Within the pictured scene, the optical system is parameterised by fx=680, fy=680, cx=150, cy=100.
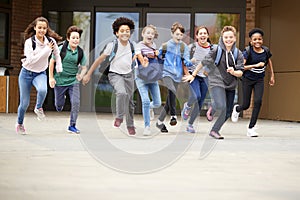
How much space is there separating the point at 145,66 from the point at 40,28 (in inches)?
56.1

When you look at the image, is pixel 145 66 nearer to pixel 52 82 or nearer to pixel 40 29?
pixel 52 82

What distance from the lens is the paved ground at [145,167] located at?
4.25 meters

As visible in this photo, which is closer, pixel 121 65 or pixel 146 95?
pixel 121 65

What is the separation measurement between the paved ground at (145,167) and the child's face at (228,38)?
123 cm

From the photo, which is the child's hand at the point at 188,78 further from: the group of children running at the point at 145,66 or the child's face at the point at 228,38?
the child's face at the point at 228,38

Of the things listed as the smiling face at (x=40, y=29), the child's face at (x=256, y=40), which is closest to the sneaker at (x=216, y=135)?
the child's face at (x=256, y=40)

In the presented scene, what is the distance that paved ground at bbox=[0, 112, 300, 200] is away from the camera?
13.9ft

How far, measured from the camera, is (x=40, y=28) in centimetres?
847

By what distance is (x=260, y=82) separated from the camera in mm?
9352

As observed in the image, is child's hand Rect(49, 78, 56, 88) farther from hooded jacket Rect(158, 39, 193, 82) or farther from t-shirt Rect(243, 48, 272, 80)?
t-shirt Rect(243, 48, 272, 80)

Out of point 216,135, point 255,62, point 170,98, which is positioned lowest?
point 216,135

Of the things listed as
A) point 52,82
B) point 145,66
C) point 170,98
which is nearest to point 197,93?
point 170,98

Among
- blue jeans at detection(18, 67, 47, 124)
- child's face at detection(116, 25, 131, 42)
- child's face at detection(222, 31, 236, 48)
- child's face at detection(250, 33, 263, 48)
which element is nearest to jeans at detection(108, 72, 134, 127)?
child's face at detection(116, 25, 131, 42)

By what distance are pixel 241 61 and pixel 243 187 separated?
4.37 meters
